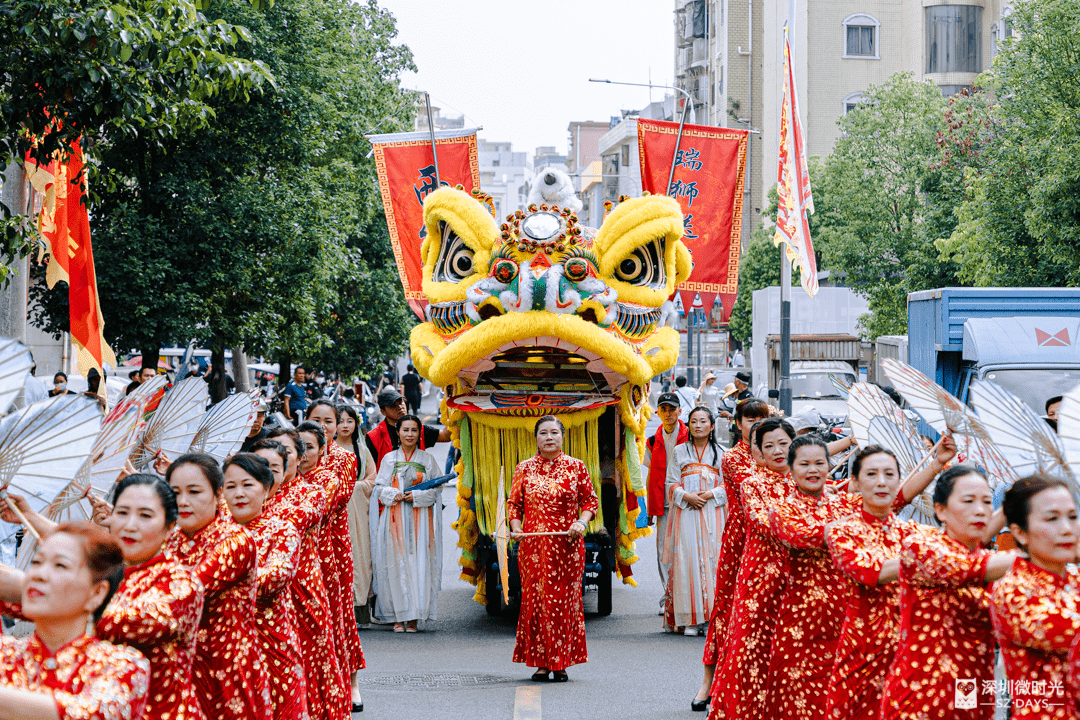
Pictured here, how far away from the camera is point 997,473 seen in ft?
14.3

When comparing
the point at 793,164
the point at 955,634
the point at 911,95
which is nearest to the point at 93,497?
the point at 955,634

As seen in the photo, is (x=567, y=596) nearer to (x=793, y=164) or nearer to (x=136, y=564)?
(x=136, y=564)

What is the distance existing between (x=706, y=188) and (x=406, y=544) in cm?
416

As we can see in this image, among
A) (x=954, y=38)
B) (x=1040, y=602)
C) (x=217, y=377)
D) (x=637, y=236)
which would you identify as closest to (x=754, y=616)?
(x=1040, y=602)

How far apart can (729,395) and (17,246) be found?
8905mm

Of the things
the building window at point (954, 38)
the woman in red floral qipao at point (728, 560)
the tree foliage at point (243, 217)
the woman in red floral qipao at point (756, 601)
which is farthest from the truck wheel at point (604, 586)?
the building window at point (954, 38)

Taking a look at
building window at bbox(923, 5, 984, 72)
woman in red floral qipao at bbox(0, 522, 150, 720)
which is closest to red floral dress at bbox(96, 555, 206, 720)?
woman in red floral qipao at bbox(0, 522, 150, 720)

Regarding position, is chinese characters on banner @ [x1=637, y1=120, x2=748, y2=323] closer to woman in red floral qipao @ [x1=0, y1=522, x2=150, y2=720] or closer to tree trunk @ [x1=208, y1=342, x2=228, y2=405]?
woman in red floral qipao @ [x1=0, y1=522, x2=150, y2=720]

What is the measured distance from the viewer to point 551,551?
738 cm

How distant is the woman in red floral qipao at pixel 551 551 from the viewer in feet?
24.0

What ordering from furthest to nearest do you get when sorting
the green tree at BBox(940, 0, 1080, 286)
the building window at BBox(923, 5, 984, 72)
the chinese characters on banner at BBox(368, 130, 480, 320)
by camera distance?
the building window at BBox(923, 5, 984, 72), the green tree at BBox(940, 0, 1080, 286), the chinese characters on banner at BBox(368, 130, 480, 320)

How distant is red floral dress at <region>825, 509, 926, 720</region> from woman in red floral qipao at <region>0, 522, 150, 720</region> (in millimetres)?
2507

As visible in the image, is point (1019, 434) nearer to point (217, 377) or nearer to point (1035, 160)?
point (1035, 160)

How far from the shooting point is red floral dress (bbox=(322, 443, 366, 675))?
661cm
